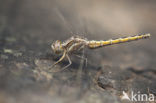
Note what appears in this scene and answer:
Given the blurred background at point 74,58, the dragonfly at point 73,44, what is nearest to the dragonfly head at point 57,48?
the dragonfly at point 73,44

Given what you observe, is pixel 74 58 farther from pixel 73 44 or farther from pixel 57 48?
pixel 57 48

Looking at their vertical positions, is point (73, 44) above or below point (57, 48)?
above

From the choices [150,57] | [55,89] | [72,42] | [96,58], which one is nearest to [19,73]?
[55,89]

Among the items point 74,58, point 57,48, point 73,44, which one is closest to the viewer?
point 57,48

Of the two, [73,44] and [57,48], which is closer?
[57,48]

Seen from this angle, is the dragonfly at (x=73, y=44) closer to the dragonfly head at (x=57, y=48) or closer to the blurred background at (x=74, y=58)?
the dragonfly head at (x=57, y=48)

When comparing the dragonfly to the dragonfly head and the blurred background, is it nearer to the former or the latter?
the dragonfly head

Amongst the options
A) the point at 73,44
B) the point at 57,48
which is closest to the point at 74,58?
the point at 73,44

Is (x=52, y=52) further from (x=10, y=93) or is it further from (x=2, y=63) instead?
(x=10, y=93)
